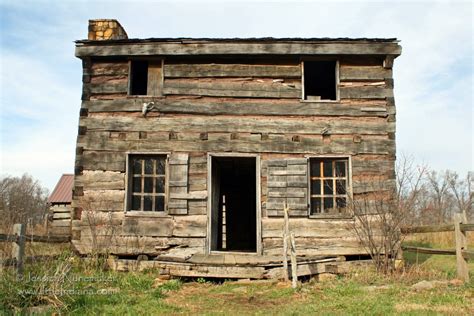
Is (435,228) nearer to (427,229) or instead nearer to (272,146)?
(427,229)

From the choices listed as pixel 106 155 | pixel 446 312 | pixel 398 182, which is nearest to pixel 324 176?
pixel 398 182

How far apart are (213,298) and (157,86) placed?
18.8ft

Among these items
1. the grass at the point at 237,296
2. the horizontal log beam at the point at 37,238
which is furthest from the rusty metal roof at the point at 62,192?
the grass at the point at 237,296

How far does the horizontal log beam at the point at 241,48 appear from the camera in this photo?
10516 millimetres

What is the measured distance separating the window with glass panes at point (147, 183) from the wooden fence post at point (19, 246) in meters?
3.24

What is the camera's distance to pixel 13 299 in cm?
566

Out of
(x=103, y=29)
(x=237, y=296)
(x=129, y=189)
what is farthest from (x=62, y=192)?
(x=237, y=296)

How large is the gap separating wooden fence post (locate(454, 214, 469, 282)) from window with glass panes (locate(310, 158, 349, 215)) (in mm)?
2489

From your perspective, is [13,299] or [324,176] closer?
[13,299]

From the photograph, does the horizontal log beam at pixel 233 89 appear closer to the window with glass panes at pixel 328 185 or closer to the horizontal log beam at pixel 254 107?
the horizontal log beam at pixel 254 107

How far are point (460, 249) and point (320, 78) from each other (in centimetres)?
683

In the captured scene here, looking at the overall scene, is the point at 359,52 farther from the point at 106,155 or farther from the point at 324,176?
the point at 106,155

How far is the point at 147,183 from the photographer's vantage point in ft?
34.5

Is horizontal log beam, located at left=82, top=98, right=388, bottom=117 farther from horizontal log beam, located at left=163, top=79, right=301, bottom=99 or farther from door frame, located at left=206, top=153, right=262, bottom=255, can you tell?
door frame, located at left=206, top=153, right=262, bottom=255
